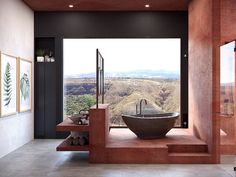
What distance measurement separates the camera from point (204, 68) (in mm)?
6301

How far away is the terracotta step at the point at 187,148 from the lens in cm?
607

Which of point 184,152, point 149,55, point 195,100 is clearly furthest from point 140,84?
point 184,152

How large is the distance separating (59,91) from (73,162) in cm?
301

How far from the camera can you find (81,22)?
856 cm

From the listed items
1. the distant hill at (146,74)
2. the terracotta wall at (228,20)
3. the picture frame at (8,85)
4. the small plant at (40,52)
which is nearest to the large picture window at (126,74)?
the distant hill at (146,74)

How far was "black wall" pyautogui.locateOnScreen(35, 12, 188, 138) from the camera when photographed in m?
8.53

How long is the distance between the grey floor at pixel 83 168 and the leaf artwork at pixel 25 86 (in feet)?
5.25

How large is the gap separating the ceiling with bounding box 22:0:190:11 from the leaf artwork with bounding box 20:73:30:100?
5.50 ft

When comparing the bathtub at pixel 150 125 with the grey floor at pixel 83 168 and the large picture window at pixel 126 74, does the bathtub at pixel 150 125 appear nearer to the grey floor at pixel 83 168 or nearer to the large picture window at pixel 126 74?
the grey floor at pixel 83 168

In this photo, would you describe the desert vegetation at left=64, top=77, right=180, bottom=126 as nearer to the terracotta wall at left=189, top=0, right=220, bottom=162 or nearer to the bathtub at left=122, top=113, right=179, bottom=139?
the terracotta wall at left=189, top=0, right=220, bottom=162

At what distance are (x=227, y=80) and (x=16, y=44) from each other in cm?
424

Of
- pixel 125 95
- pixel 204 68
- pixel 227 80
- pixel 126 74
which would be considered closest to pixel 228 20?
pixel 204 68

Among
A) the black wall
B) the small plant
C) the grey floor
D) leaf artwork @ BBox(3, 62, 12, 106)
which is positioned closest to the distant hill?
the black wall

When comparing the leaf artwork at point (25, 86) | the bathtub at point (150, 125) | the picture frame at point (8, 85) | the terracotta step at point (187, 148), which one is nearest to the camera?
the terracotta step at point (187, 148)
